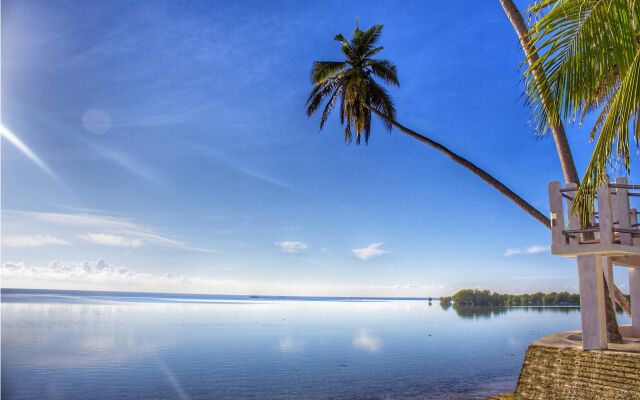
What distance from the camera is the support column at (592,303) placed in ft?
38.4

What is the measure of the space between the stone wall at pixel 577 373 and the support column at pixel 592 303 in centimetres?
29

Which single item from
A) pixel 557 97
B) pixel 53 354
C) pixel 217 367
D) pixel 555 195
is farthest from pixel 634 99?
pixel 53 354

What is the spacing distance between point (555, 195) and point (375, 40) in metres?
14.6

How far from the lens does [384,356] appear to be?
4681 cm

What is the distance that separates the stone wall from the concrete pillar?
295 centimetres

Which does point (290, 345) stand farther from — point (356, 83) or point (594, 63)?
point (594, 63)

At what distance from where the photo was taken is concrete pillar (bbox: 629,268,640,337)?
15.0 meters

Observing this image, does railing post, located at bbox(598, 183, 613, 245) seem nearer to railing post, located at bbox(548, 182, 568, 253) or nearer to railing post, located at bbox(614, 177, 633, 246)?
railing post, located at bbox(614, 177, 633, 246)

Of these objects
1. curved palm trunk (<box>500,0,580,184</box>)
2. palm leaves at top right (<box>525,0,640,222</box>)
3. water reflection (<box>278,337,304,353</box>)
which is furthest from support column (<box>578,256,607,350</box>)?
water reflection (<box>278,337,304,353</box>)

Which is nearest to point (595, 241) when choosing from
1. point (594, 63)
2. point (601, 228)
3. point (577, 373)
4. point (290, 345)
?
point (601, 228)

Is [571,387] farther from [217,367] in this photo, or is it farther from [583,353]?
[217,367]

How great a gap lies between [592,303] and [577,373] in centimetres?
174

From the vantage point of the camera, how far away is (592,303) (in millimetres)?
11906

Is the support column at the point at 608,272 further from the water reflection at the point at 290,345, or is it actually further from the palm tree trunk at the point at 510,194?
the water reflection at the point at 290,345
